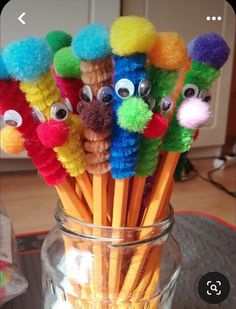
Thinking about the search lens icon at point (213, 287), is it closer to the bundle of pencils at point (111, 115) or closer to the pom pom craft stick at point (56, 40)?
the bundle of pencils at point (111, 115)

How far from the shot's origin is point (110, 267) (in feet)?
0.92

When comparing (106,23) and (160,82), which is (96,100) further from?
(106,23)

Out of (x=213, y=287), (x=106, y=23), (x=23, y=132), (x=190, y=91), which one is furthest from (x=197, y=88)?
(x=106, y=23)

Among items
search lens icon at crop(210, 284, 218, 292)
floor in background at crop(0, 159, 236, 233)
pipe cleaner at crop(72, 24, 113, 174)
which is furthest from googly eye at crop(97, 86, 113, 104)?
floor in background at crop(0, 159, 236, 233)

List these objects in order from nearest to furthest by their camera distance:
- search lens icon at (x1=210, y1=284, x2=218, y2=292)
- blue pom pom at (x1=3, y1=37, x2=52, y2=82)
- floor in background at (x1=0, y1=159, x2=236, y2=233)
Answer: blue pom pom at (x1=3, y1=37, x2=52, y2=82) → search lens icon at (x1=210, y1=284, x2=218, y2=292) → floor in background at (x1=0, y1=159, x2=236, y2=233)

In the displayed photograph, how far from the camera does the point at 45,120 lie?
23 centimetres

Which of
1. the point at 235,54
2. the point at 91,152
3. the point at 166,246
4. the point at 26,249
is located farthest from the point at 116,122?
the point at 235,54

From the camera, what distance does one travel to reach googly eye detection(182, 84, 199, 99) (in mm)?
253

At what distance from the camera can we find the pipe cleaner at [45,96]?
216 mm

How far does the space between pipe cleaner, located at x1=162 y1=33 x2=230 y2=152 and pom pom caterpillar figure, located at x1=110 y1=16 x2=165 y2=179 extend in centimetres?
3

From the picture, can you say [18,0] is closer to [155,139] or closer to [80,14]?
[80,14]

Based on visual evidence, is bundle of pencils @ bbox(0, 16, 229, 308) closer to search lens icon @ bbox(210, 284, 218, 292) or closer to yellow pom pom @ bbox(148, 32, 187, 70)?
yellow pom pom @ bbox(148, 32, 187, 70)

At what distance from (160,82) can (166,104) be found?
13 mm

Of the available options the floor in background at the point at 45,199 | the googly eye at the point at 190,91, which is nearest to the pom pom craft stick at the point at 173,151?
the googly eye at the point at 190,91
